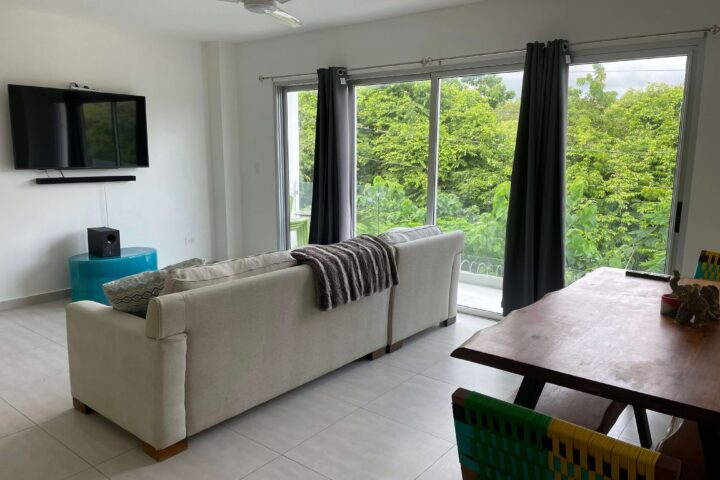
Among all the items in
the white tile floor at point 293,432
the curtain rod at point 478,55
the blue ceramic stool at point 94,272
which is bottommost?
the white tile floor at point 293,432

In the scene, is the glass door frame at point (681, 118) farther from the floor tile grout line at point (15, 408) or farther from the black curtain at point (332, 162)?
the floor tile grout line at point (15, 408)

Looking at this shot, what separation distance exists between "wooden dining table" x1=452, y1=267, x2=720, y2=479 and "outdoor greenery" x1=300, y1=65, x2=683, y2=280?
181cm

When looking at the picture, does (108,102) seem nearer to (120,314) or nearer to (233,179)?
(233,179)

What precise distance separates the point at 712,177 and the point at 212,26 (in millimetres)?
4464

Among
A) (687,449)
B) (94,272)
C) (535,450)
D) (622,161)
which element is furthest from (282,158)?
(535,450)

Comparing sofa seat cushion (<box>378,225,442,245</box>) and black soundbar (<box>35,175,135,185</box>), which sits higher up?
black soundbar (<box>35,175,135,185</box>)

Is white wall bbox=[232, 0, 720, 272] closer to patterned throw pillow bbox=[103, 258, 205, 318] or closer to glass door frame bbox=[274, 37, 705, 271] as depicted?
glass door frame bbox=[274, 37, 705, 271]

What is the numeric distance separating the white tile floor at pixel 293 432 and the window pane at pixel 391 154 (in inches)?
74.7

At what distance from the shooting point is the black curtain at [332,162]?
516 cm

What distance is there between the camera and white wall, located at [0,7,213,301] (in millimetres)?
4664

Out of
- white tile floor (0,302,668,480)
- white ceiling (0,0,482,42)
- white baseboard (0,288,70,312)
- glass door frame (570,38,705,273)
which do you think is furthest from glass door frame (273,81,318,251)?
glass door frame (570,38,705,273)

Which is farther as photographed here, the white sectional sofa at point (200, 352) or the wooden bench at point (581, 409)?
the white sectional sofa at point (200, 352)

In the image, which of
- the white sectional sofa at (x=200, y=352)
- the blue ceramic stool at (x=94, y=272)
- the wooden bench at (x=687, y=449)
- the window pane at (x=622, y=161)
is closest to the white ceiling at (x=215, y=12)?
the window pane at (x=622, y=161)

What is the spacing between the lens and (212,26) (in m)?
5.23
